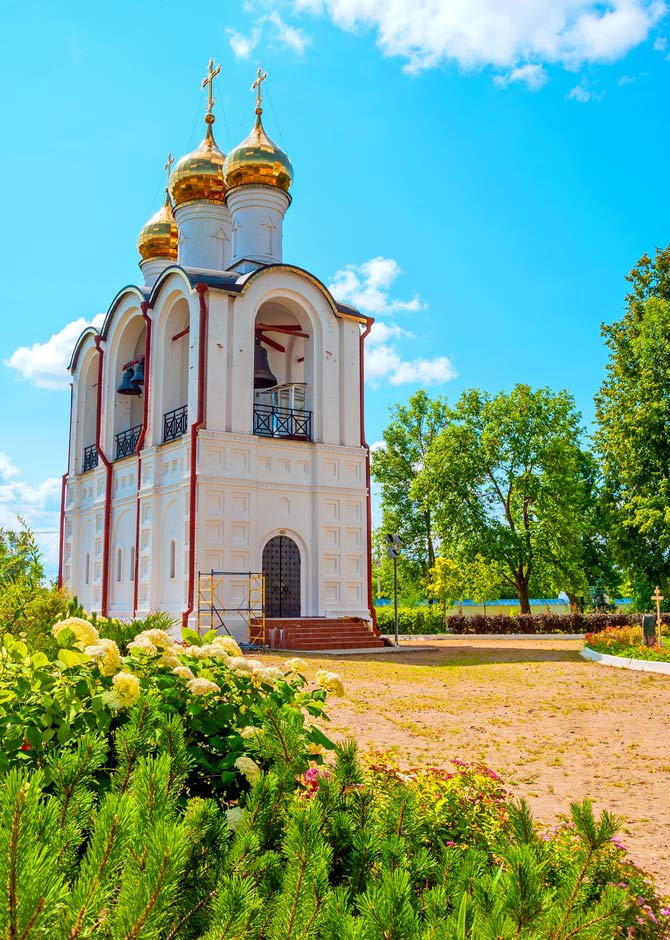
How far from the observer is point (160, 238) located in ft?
92.8

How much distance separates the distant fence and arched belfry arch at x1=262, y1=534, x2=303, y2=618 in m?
9.31

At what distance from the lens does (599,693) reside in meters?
11.1

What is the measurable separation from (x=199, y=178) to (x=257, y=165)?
8.71 feet

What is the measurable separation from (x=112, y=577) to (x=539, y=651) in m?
12.5

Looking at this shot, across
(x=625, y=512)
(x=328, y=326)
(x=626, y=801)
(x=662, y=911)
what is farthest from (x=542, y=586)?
(x=662, y=911)

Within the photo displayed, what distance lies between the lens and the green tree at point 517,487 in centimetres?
3247

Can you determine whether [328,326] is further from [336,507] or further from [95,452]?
[95,452]

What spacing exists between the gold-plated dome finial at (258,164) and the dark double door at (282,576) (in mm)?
10799

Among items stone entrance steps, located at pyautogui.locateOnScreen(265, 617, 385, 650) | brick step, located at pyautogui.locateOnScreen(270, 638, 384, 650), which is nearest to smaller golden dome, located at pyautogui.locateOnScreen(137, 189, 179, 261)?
stone entrance steps, located at pyautogui.locateOnScreen(265, 617, 385, 650)

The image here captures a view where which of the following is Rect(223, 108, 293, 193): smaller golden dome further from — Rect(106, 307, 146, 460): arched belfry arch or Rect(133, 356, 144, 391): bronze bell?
Rect(133, 356, 144, 391): bronze bell

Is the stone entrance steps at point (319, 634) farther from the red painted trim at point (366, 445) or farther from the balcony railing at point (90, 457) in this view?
the balcony railing at point (90, 457)

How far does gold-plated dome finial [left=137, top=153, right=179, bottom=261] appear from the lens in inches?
1115

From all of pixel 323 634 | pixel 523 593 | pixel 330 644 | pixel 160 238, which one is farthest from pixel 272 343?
pixel 523 593

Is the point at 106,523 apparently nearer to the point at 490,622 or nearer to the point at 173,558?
the point at 173,558
